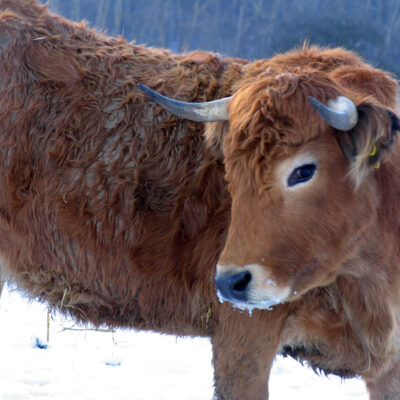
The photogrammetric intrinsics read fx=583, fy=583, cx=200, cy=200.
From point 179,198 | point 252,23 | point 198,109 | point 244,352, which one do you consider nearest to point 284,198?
point 198,109

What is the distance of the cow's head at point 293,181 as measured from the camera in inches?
112

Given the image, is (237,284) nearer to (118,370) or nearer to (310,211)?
(310,211)

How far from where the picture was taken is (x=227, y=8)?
1056cm

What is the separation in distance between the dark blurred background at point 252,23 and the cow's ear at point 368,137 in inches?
256

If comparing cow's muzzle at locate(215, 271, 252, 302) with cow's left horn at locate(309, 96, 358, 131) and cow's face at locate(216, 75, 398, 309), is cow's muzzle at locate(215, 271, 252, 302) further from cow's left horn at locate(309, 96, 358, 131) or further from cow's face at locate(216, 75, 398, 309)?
cow's left horn at locate(309, 96, 358, 131)

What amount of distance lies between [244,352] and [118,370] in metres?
2.01

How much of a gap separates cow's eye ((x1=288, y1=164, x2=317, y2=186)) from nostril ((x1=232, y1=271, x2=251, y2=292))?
50 cm

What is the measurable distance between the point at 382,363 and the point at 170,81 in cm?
227

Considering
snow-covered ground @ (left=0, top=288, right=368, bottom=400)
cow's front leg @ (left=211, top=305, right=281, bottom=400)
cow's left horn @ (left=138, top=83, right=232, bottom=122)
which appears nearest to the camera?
cow's left horn @ (left=138, top=83, right=232, bottom=122)

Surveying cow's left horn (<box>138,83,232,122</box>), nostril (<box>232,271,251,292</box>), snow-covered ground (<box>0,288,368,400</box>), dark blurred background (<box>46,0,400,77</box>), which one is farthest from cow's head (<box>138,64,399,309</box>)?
dark blurred background (<box>46,0,400,77</box>)

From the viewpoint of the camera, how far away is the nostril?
280 cm

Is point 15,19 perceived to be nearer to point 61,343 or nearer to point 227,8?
point 61,343

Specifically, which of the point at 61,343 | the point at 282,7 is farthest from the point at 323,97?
the point at 282,7

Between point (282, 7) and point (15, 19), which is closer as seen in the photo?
point (15, 19)
